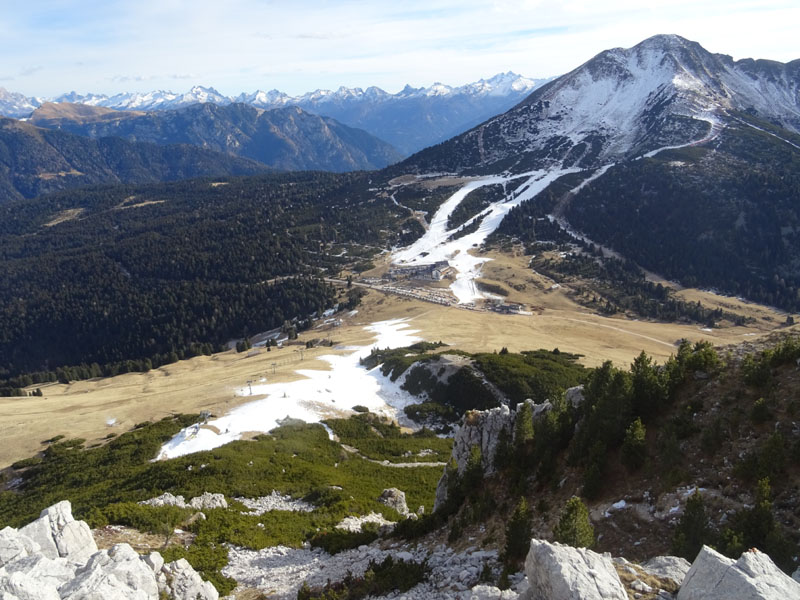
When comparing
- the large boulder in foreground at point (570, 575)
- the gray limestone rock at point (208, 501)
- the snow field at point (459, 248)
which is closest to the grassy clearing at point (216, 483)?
the gray limestone rock at point (208, 501)

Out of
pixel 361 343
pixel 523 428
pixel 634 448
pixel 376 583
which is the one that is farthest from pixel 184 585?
pixel 361 343

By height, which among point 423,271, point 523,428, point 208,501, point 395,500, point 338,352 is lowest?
point 338,352

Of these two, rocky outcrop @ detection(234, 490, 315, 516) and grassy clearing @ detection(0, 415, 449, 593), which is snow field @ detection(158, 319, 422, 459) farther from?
rocky outcrop @ detection(234, 490, 315, 516)

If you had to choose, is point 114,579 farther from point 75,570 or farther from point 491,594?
point 491,594

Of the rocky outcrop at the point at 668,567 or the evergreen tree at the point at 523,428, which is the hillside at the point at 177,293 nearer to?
the evergreen tree at the point at 523,428

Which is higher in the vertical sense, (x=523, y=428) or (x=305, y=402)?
(x=523, y=428)

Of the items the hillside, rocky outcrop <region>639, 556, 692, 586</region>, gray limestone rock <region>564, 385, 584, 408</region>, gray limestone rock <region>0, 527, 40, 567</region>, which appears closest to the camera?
rocky outcrop <region>639, 556, 692, 586</region>

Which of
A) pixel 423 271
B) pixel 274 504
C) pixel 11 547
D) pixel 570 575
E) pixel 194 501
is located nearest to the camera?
pixel 570 575

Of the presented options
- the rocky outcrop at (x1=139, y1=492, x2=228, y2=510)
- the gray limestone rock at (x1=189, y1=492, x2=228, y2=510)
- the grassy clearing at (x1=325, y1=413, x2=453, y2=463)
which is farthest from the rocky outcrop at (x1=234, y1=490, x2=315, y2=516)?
the grassy clearing at (x1=325, y1=413, x2=453, y2=463)
